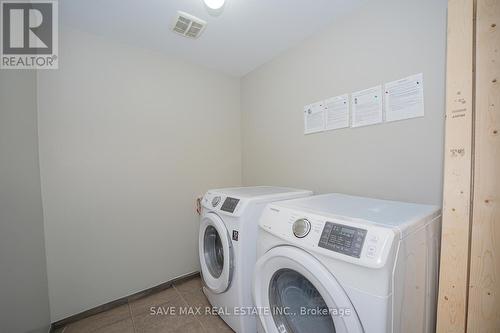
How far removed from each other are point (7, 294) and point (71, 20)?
174 cm

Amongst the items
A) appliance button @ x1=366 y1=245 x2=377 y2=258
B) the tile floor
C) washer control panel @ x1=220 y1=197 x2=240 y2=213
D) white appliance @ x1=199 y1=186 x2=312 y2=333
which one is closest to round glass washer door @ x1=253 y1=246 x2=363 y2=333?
appliance button @ x1=366 y1=245 x2=377 y2=258

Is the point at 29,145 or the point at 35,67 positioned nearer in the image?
the point at 29,145

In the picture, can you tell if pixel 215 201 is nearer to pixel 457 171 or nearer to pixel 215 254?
pixel 215 254

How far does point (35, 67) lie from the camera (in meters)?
1.35

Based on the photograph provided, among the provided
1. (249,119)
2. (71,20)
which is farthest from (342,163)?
(71,20)

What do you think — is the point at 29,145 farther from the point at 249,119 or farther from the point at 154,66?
the point at 249,119

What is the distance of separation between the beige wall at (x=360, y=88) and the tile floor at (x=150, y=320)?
1277mm

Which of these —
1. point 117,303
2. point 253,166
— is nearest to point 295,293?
point 253,166

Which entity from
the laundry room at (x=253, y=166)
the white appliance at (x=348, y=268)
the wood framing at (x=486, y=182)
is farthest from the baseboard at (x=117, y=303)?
the wood framing at (x=486, y=182)

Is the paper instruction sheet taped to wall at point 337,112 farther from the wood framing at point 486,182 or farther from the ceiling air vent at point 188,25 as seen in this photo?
the ceiling air vent at point 188,25

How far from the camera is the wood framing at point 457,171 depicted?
0.77 metres

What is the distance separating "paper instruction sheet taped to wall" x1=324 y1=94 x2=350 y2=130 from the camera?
1.43 metres

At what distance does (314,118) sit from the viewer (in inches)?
64.4

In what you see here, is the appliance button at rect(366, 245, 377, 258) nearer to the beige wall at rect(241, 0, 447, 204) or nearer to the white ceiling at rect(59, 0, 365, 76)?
the beige wall at rect(241, 0, 447, 204)
